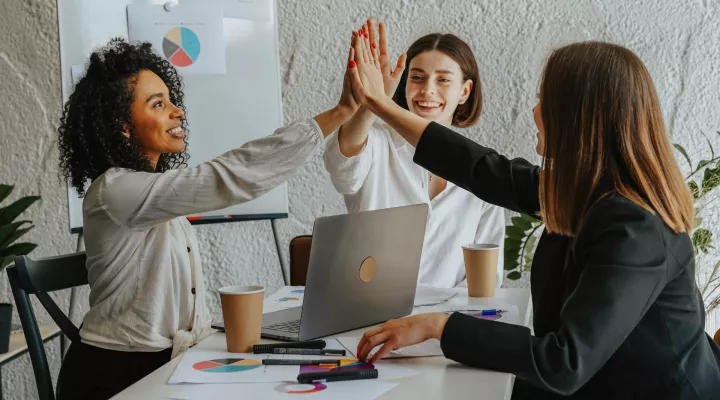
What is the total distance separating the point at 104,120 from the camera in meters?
1.50

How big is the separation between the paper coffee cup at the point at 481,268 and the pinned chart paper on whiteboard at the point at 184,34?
1381 millimetres

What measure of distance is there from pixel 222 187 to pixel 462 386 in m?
0.66

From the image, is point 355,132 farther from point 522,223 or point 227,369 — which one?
point 522,223

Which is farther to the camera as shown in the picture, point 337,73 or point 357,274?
point 337,73

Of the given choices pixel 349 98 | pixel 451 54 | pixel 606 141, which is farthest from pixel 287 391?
pixel 451 54

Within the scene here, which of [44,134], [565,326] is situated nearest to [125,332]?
[565,326]

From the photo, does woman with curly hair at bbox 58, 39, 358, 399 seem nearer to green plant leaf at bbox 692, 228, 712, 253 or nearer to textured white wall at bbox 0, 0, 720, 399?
textured white wall at bbox 0, 0, 720, 399

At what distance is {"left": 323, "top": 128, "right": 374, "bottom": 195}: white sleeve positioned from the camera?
177cm

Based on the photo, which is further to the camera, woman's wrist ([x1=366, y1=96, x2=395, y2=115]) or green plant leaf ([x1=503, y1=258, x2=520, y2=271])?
green plant leaf ([x1=503, y1=258, x2=520, y2=271])

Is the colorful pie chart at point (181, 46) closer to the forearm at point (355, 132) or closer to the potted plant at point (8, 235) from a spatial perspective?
the potted plant at point (8, 235)

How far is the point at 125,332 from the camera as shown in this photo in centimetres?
138

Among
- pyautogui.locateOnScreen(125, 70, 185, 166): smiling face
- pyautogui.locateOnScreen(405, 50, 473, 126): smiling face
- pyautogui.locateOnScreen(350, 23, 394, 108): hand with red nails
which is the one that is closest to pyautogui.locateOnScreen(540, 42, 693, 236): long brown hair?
pyautogui.locateOnScreen(350, 23, 394, 108): hand with red nails

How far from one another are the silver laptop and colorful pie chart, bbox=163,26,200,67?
138cm

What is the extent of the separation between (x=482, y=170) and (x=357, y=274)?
33 cm
